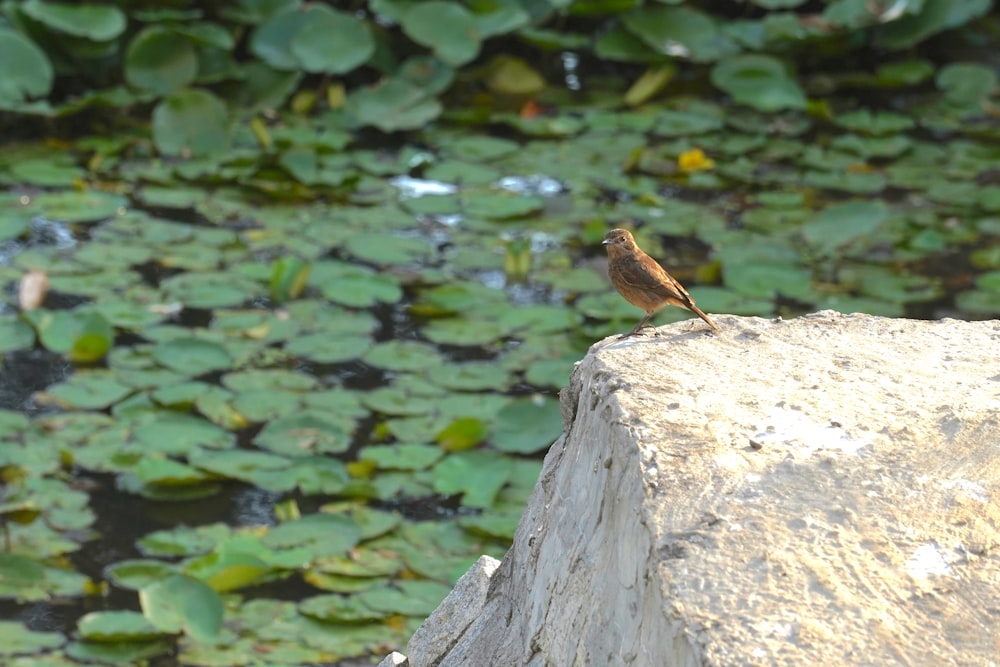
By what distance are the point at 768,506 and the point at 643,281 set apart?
1.10 metres

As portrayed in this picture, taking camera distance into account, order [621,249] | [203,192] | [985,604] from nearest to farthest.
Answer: [985,604], [621,249], [203,192]

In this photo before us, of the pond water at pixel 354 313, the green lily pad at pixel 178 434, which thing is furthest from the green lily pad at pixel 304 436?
the green lily pad at pixel 178 434

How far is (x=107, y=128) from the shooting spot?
637 cm

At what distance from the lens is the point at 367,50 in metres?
6.44

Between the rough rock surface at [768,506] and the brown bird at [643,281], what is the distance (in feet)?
1.31

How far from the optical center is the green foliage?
612 cm

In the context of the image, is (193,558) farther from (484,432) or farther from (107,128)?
(107,128)

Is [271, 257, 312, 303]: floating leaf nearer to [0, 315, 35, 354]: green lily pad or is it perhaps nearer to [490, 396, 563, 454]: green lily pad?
[0, 315, 35, 354]: green lily pad

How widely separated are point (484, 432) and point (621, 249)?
4.41 ft

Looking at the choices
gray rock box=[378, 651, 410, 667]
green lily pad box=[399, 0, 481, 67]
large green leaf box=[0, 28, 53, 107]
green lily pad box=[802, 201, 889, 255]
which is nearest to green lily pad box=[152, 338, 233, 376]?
gray rock box=[378, 651, 410, 667]

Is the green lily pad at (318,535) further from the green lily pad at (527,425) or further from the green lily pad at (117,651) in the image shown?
the green lily pad at (527,425)

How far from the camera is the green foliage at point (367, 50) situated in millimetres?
6121

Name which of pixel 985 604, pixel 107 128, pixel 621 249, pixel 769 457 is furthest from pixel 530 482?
pixel 107 128

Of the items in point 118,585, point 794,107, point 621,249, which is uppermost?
point 621,249
